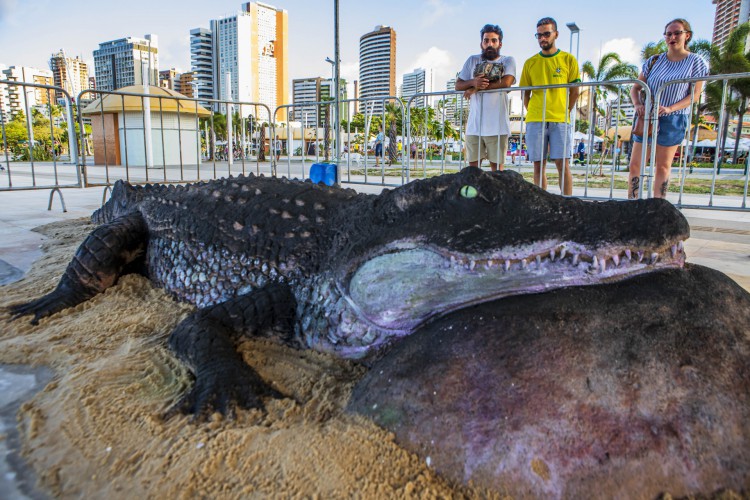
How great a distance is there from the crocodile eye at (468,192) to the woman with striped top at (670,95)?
4.31 metres

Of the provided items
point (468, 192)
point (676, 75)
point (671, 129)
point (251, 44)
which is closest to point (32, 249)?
point (468, 192)

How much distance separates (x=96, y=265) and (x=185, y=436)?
2053 millimetres

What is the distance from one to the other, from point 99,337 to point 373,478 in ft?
6.02

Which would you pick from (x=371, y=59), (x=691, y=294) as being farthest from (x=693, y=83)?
(x=371, y=59)

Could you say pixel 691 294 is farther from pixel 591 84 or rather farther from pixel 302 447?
pixel 591 84

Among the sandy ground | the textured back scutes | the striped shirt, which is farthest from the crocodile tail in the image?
the striped shirt

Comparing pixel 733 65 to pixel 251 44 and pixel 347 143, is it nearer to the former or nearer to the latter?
pixel 347 143

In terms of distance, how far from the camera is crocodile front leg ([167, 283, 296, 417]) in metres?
1.82

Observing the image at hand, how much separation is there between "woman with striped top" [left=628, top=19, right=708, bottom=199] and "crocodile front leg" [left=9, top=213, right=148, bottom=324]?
4.93 metres

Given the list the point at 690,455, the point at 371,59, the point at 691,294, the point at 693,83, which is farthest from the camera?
the point at 371,59

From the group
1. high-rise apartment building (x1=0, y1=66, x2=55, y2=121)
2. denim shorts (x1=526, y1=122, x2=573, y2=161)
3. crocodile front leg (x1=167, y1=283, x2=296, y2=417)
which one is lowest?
crocodile front leg (x1=167, y1=283, x2=296, y2=417)

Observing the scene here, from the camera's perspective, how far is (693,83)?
16.8 ft

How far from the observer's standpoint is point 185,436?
160 cm

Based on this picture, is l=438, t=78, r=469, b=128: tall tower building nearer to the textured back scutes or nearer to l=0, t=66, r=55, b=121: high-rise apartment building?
the textured back scutes
